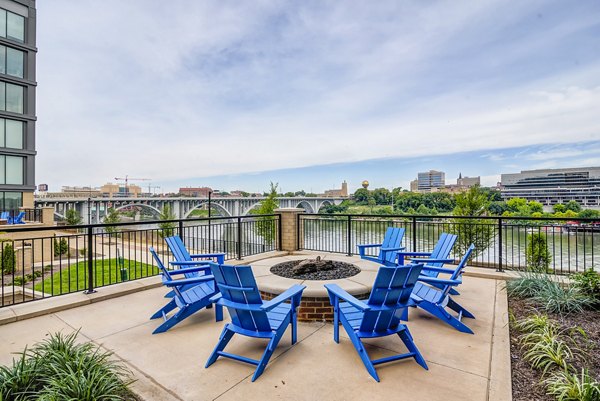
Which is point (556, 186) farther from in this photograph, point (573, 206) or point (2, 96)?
point (2, 96)

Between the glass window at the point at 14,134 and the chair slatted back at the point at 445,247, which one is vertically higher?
the glass window at the point at 14,134

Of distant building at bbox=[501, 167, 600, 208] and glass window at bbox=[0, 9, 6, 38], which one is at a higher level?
glass window at bbox=[0, 9, 6, 38]

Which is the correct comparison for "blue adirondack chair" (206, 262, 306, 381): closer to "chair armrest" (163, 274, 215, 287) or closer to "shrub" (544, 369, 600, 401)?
"chair armrest" (163, 274, 215, 287)

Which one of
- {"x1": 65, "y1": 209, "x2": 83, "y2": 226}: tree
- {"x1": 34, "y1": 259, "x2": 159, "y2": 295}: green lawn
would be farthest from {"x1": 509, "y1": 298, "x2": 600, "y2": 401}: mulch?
{"x1": 65, "y1": 209, "x2": 83, "y2": 226}: tree

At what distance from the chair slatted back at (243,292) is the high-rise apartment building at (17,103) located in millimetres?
23518

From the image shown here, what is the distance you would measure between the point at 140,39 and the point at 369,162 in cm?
4134

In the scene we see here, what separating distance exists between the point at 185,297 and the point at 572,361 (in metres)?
3.61

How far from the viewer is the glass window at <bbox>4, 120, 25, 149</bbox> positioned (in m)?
19.3

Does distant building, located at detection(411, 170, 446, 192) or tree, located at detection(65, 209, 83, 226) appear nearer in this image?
tree, located at detection(65, 209, 83, 226)

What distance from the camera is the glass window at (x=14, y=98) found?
1931cm

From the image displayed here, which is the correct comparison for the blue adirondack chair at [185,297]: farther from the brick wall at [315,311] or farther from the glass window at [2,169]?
the glass window at [2,169]

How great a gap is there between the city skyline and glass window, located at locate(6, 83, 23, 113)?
2.04 m

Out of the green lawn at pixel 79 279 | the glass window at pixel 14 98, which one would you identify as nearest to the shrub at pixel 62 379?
the green lawn at pixel 79 279

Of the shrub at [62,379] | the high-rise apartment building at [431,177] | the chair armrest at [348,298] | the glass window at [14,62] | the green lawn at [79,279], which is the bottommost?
the green lawn at [79,279]
